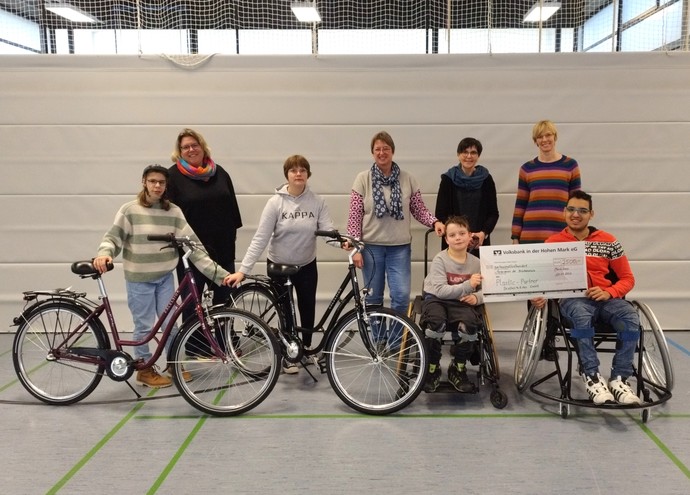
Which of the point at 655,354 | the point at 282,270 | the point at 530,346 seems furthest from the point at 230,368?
the point at 655,354

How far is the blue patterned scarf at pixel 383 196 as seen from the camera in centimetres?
334

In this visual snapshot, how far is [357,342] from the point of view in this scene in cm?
318

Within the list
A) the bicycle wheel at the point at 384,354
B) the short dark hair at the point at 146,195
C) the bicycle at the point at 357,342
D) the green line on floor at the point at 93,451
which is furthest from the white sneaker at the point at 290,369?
the short dark hair at the point at 146,195

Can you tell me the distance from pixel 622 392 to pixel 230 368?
2028 mm

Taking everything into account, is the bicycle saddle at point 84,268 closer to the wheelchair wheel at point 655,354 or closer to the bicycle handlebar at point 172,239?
the bicycle handlebar at point 172,239

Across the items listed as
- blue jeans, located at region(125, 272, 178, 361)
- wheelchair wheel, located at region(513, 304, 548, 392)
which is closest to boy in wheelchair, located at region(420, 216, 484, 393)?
wheelchair wheel, located at region(513, 304, 548, 392)

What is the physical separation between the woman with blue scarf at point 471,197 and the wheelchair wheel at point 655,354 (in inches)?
39.6

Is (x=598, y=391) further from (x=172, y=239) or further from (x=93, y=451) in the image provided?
(x=93, y=451)

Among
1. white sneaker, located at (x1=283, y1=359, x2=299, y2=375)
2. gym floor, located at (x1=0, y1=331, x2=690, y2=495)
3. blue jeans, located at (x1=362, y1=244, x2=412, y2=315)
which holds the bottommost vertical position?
gym floor, located at (x1=0, y1=331, x2=690, y2=495)

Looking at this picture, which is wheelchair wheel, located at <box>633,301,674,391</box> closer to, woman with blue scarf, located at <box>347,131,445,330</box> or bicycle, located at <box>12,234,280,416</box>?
woman with blue scarf, located at <box>347,131,445,330</box>

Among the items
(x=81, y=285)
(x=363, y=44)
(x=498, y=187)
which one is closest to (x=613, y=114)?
(x=498, y=187)

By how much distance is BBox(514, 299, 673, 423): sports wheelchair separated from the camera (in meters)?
2.59

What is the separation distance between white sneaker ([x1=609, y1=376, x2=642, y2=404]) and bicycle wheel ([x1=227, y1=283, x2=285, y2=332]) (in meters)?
1.77

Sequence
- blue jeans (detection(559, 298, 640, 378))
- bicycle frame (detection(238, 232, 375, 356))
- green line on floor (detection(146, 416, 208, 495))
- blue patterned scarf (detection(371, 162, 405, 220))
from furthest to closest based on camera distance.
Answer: blue patterned scarf (detection(371, 162, 405, 220)) < bicycle frame (detection(238, 232, 375, 356)) < blue jeans (detection(559, 298, 640, 378)) < green line on floor (detection(146, 416, 208, 495))
